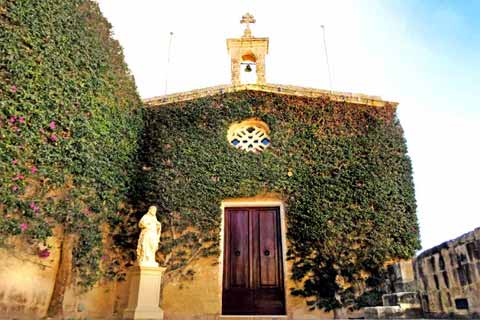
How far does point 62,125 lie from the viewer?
6195 mm

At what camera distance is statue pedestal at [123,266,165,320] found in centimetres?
591

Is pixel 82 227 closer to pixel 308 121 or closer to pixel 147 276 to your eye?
pixel 147 276

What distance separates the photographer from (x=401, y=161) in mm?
8609

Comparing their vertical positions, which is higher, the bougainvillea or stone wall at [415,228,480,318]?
the bougainvillea

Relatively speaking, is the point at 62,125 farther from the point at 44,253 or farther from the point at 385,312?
the point at 385,312

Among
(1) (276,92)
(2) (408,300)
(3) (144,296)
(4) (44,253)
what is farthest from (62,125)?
(2) (408,300)

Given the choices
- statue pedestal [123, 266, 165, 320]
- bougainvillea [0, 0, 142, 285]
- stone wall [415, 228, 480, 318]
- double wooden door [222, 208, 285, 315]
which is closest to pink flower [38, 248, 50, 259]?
bougainvillea [0, 0, 142, 285]

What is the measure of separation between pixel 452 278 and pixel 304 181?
14.3ft

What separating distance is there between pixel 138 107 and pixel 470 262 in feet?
24.7

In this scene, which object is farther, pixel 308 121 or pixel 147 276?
pixel 308 121

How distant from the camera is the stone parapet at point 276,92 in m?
9.34

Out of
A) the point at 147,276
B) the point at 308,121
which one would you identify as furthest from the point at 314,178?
the point at 147,276

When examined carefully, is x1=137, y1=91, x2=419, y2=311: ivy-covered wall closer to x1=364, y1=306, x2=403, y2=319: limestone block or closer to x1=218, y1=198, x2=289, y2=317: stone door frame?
x1=218, y1=198, x2=289, y2=317: stone door frame

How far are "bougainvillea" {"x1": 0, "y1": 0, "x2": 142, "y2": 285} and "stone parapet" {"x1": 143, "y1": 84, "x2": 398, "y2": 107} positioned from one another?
139 centimetres
